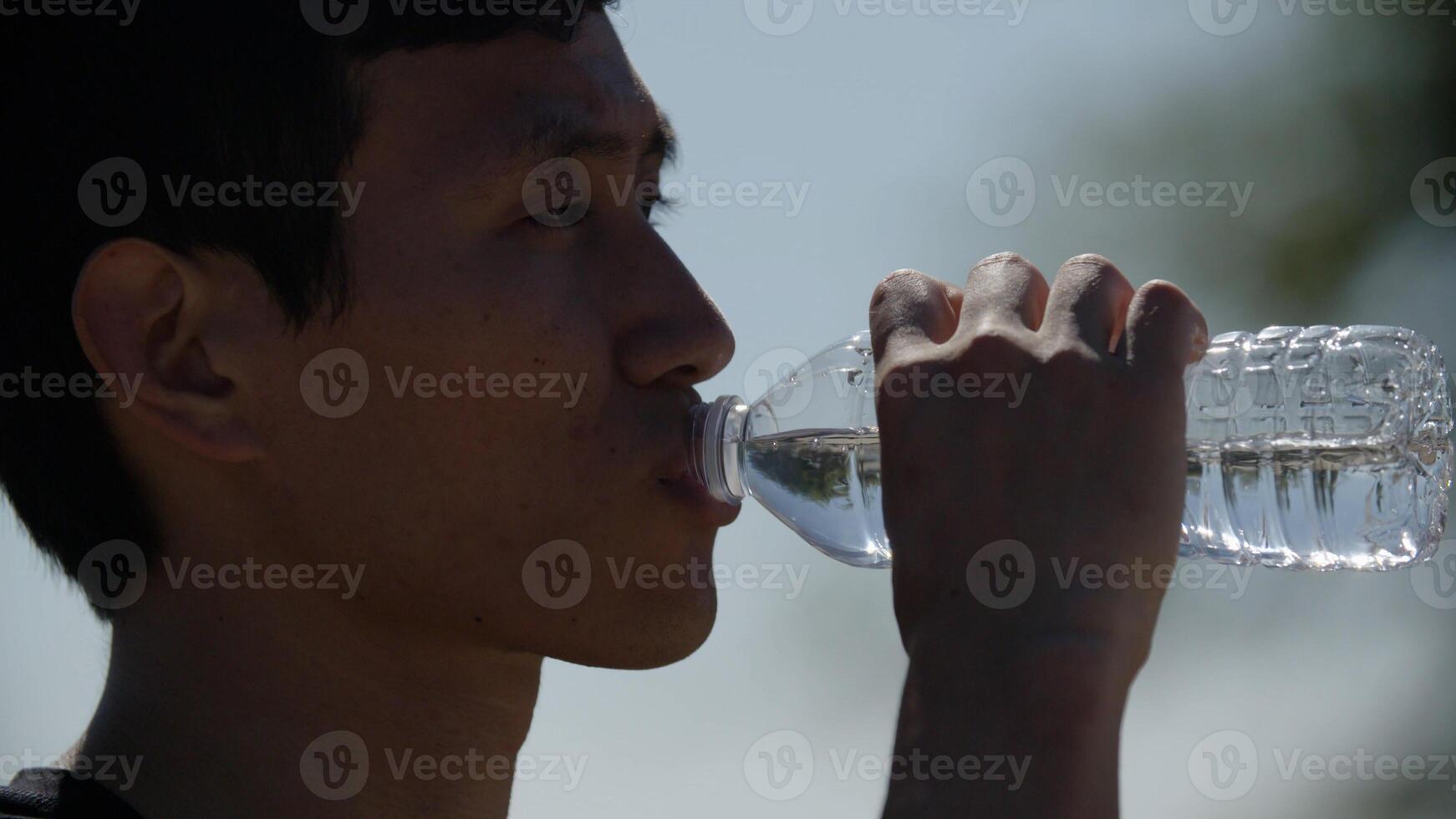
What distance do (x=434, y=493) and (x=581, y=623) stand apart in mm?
225

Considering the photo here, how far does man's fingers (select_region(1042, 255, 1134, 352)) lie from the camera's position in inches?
58.1

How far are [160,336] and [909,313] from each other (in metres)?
0.86

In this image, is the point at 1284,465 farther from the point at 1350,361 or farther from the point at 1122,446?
the point at 1122,446

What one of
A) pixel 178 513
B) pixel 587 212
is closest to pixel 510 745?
pixel 178 513

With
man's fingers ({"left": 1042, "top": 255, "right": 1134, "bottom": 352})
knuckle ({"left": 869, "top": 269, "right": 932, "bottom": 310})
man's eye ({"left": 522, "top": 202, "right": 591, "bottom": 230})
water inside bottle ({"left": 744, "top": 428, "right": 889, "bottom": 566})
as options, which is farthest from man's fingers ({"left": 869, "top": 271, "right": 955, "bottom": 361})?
water inside bottle ({"left": 744, "top": 428, "right": 889, "bottom": 566})

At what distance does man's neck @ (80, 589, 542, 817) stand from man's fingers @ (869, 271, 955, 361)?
0.64 metres

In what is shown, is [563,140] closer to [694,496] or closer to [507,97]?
Result: [507,97]

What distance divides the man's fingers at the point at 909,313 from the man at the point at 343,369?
0.26 metres

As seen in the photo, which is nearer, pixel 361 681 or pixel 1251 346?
pixel 361 681

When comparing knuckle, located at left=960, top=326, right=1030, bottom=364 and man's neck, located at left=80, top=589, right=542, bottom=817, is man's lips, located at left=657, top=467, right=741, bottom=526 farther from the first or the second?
knuckle, located at left=960, top=326, right=1030, bottom=364

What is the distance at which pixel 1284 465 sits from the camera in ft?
6.23

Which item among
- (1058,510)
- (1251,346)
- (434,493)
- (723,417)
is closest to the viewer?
(1058,510)

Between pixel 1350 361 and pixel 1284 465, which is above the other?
pixel 1350 361

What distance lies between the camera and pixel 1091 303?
58.5 inches
